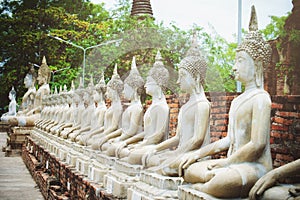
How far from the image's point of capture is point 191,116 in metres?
4.66

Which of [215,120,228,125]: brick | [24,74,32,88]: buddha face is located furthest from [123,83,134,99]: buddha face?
[24,74,32,88]: buddha face

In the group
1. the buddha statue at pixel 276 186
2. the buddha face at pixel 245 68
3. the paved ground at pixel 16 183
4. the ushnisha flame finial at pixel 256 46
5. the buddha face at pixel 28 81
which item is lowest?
the paved ground at pixel 16 183

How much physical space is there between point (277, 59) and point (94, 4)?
23175 mm

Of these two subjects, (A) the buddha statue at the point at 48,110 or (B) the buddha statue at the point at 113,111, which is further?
(A) the buddha statue at the point at 48,110

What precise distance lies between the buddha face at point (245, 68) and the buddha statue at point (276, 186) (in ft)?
2.66

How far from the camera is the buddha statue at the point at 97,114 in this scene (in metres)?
8.26

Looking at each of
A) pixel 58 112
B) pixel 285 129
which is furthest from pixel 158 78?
pixel 58 112

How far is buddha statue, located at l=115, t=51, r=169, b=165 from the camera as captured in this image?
5.62 m

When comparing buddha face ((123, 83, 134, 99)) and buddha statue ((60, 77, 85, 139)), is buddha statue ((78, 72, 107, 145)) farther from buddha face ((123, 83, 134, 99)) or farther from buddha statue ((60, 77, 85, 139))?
buddha face ((123, 83, 134, 99))

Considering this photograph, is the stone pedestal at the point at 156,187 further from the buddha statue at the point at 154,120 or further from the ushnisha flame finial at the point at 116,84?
the ushnisha flame finial at the point at 116,84

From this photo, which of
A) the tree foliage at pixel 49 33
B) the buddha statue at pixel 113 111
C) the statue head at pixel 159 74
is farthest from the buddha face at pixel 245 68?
the tree foliage at pixel 49 33

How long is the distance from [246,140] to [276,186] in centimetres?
53

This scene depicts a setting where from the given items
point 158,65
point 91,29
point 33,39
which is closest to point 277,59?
point 158,65

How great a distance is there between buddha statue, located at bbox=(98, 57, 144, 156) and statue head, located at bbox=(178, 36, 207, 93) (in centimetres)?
194
